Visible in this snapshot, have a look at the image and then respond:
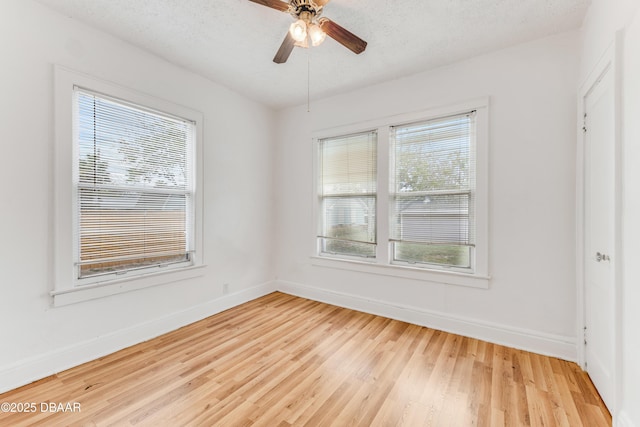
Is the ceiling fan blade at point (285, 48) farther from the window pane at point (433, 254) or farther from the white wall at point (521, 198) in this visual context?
the window pane at point (433, 254)

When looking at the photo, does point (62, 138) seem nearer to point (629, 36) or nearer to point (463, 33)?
point (463, 33)

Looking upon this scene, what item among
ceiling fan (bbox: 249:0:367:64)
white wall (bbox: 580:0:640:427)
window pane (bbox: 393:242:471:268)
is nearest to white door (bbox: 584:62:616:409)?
white wall (bbox: 580:0:640:427)

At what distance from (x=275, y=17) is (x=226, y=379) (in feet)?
9.31

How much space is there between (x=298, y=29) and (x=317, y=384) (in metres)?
2.46

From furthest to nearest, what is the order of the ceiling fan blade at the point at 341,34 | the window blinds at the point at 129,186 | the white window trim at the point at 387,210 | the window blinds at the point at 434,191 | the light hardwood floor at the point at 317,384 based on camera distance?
the window blinds at the point at 434,191
the white window trim at the point at 387,210
the window blinds at the point at 129,186
the ceiling fan blade at the point at 341,34
the light hardwood floor at the point at 317,384

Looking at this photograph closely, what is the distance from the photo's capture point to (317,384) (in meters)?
1.98

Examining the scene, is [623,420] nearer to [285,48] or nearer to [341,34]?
[341,34]

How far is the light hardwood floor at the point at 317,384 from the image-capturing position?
165cm

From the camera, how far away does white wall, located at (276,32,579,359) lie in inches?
91.2

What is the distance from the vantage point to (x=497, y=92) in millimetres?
2592

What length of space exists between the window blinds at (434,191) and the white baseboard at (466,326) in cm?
58

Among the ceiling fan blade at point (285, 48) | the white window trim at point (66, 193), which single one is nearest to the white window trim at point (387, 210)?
the ceiling fan blade at point (285, 48)

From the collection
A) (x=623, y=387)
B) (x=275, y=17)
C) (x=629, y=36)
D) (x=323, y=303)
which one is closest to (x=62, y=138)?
(x=275, y=17)

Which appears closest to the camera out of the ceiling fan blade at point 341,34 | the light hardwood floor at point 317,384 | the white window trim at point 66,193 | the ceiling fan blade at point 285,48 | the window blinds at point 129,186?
the light hardwood floor at point 317,384
